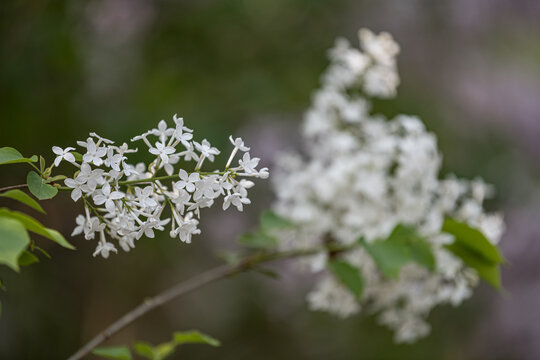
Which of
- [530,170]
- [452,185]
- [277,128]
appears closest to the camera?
[452,185]

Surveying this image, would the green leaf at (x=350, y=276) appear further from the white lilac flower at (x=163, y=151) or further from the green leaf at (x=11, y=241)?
the green leaf at (x=11, y=241)

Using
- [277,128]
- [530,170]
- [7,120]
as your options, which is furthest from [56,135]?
[530,170]

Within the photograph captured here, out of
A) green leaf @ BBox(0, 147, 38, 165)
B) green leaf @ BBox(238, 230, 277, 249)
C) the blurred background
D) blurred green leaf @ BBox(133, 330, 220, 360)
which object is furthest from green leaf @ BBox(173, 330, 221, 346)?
the blurred background

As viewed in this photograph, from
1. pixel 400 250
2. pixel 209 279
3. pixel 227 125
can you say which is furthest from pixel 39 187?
pixel 227 125

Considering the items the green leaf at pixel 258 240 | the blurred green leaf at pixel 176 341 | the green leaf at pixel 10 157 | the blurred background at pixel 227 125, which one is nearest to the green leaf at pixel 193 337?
the blurred green leaf at pixel 176 341

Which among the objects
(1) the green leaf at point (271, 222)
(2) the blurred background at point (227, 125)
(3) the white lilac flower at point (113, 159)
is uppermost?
(2) the blurred background at point (227, 125)

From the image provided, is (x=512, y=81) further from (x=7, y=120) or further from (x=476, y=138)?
(x=7, y=120)
